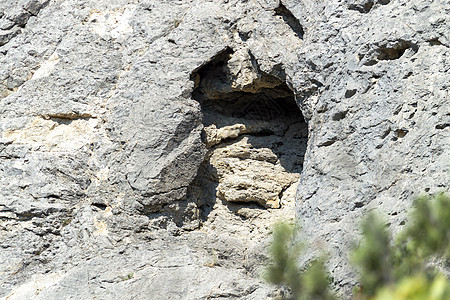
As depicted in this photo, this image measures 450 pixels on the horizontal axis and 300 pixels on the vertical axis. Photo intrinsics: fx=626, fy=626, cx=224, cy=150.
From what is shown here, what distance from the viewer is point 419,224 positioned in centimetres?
347

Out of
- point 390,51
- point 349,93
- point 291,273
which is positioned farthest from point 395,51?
point 291,273

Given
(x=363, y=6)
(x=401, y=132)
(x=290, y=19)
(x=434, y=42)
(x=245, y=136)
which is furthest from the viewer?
(x=245, y=136)

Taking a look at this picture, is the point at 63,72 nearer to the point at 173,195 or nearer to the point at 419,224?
the point at 173,195

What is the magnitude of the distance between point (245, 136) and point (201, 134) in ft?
2.59

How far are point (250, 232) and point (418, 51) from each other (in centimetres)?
342

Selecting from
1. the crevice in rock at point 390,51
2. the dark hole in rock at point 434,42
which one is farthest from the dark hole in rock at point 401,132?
the dark hole in rock at point 434,42

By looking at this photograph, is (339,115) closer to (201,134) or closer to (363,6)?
(363,6)

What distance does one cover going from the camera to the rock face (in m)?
6.89

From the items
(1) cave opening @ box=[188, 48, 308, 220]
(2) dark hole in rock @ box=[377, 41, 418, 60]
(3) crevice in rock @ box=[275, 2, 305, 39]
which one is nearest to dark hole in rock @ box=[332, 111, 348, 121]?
(2) dark hole in rock @ box=[377, 41, 418, 60]

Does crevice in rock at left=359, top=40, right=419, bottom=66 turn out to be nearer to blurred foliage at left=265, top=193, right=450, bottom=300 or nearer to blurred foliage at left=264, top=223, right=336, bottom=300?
blurred foliage at left=265, top=193, right=450, bottom=300

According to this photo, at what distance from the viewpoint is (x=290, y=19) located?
8844mm

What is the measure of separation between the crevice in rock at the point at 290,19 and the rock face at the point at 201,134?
0.02m

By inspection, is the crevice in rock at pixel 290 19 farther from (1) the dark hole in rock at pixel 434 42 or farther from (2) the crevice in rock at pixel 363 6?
(1) the dark hole in rock at pixel 434 42

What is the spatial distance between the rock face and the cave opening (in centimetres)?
2
